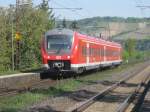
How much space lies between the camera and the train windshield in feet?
106

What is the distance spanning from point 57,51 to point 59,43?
59cm

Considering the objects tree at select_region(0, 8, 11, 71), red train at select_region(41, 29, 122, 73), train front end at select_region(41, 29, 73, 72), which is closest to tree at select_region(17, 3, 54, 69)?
tree at select_region(0, 8, 11, 71)

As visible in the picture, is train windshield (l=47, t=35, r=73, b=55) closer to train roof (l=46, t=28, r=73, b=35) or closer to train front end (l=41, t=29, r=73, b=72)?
train front end (l=41, t=29, r=73, b=72)

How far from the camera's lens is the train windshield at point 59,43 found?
106 ft

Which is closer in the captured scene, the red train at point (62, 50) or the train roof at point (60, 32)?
the red train at point (62, 50)

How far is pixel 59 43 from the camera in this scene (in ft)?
107

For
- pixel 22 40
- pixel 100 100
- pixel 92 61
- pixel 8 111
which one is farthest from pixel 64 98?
pixel 22 40

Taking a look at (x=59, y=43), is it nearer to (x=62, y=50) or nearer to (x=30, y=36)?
(x=62, y=50)

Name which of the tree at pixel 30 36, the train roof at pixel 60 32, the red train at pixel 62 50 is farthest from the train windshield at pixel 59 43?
the tree at pixel 30 36

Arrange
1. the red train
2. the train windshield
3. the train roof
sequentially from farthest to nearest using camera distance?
1. the train roof
2. the train windshield
3. the red train

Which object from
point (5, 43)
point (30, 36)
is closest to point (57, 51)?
point (5, 43)

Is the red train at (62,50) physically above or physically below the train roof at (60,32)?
below

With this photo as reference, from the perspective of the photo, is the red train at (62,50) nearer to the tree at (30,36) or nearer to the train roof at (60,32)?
the train roof at (60,32)

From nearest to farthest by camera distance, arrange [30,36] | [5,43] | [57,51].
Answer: [57,51] → [5,43] → [30,36]
